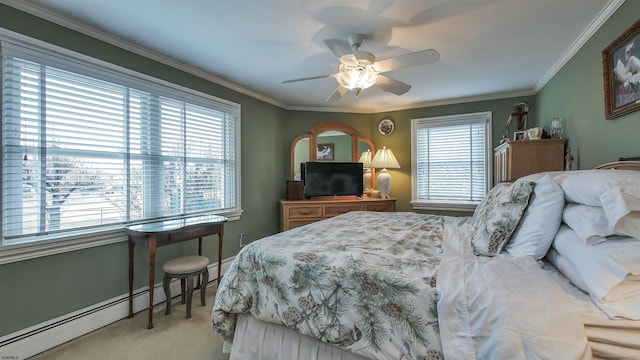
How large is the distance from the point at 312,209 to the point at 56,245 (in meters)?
2.79

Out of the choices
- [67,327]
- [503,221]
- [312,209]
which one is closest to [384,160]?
[312,209]

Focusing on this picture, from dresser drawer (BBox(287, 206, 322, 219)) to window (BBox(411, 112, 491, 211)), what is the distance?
5.38ft

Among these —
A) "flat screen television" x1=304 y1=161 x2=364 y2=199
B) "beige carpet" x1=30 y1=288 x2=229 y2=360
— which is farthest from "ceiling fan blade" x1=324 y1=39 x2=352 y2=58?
"flat screen television" x1=304 y1=161 x2=364 y2=199

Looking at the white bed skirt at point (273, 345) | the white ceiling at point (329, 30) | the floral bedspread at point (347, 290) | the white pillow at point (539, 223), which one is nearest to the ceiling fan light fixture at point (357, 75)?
the white ceiling at point (329, 30)

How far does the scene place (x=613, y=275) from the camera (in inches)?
38.0

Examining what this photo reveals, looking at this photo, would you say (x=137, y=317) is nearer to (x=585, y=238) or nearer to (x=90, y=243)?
(x=90, y=243)

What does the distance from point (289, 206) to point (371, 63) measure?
244cm

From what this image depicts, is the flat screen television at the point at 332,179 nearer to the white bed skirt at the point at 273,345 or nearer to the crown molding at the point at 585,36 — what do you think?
the crown molding at the point at 585,36

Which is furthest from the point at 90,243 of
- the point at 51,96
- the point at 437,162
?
the point at 437,162

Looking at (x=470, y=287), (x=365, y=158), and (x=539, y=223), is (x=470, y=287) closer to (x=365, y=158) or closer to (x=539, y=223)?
(x=539, y=223)

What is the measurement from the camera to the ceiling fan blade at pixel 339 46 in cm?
196

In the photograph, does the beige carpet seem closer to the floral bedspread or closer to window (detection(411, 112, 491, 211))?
the floral bedspread

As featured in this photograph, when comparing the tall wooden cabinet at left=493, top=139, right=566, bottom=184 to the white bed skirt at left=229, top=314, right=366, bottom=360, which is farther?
the tall wooden cabinet at left=493, top=139, right=566, bottom=184

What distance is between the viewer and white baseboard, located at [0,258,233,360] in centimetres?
185
